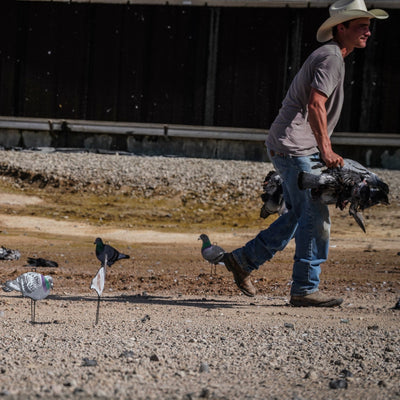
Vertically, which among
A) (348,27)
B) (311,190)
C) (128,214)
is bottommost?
(128,214)

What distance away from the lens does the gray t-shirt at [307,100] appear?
610 centimetres

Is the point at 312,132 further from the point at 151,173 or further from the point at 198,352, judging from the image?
the point at 151,173

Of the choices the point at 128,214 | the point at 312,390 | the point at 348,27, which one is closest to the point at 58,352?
the point at 312,390

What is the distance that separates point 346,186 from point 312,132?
493 mm

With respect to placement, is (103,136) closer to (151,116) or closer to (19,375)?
(151,116)

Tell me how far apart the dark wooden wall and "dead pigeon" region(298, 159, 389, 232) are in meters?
10.2

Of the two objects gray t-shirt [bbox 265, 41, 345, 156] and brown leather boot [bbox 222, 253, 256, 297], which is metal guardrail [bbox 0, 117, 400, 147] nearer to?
brown leather boot [bbox 222, 253, 256, 297]

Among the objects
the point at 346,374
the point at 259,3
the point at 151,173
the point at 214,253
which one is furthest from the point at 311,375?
the point at 259,3

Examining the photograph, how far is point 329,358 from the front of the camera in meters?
4.81

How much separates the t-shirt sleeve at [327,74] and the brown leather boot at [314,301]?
5.14ft

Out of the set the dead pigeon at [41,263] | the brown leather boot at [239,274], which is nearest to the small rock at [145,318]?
the brown leather boot at [239,274]

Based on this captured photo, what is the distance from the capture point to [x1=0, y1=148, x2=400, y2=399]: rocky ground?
167 inches

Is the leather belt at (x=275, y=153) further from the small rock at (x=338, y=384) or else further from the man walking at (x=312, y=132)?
the small rock at (x=338, y=384)

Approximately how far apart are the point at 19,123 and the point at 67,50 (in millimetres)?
1747
